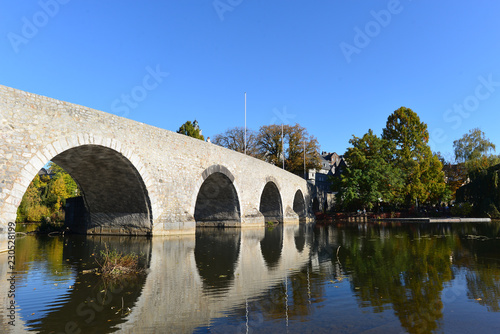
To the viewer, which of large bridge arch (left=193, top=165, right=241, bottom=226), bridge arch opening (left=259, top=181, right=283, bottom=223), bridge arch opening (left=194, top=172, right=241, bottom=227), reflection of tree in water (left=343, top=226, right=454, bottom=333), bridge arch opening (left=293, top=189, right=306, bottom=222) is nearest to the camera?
reflection of tree in water (left=343, top=226, right=454, bottom=333)

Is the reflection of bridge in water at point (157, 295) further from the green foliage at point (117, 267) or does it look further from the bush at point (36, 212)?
the bush at point (36, 212)

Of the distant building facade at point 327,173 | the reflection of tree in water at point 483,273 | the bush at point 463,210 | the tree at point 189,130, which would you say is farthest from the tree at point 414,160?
the reflection of tree in water at point 483,273

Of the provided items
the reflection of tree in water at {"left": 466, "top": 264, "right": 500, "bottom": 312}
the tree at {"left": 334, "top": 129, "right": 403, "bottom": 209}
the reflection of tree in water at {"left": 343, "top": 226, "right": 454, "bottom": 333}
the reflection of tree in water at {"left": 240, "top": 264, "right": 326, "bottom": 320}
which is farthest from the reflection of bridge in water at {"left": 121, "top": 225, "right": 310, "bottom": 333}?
the tree at {"left": 334, "top": 129, "right": 403, "bottom": 209}

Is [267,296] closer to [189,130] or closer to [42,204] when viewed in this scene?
[42,204]

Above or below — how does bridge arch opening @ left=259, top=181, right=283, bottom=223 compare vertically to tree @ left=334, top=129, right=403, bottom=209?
below

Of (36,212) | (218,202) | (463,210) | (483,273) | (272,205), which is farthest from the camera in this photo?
(463,210)

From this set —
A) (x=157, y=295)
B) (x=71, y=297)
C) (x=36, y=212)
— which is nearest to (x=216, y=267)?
(x=157, y=295)

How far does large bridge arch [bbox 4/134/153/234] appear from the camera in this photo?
13742 mm

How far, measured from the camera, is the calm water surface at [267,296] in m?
4.39

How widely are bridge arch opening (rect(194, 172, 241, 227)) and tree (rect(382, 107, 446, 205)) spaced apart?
852 inches

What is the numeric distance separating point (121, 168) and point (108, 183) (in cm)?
144

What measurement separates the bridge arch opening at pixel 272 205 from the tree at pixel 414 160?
14084 millimetres

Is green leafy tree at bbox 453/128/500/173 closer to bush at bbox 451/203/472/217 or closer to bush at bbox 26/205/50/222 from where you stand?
bush at bbox 451/203/472/217

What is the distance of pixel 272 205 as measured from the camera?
1326 inches
